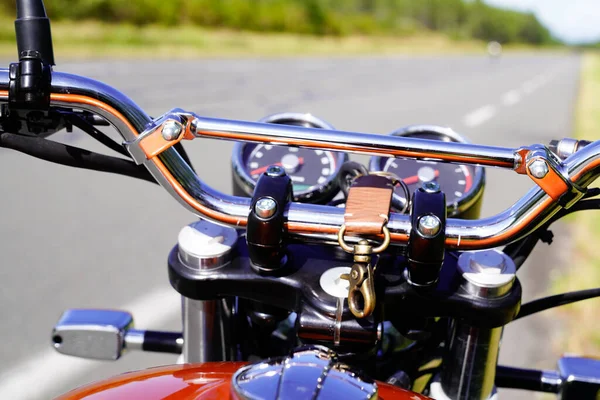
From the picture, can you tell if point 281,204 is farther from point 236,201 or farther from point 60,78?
point 60,78

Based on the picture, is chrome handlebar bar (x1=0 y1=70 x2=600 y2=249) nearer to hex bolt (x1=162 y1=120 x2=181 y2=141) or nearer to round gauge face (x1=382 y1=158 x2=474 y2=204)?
hex bolt (x1=162 y1=120 x2=181 y2=141)

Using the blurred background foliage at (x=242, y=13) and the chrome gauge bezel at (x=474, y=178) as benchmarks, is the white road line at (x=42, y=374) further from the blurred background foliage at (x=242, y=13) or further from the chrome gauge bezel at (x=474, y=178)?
the blurred background foliage at (x=242, y=13)

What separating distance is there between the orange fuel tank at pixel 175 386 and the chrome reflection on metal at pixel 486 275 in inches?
6.9

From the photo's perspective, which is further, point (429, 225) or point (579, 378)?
point (579, 378)

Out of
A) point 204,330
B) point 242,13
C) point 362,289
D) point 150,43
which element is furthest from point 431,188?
point 242,13

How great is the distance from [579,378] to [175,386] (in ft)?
2.40

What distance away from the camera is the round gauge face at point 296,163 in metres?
1.46

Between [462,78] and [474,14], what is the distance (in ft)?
314

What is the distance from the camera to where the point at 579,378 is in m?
1.16

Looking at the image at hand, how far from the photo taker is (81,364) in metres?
3.04

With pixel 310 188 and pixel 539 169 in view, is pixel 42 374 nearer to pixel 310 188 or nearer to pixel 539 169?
pixel 310 188

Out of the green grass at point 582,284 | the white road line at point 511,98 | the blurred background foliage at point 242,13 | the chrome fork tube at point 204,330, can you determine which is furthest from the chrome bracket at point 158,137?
the blurred background foliage at point 242,13

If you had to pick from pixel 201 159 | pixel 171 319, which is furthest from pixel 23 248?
pixel 201 159

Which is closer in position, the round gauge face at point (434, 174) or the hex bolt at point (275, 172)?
the hex bolt at point (275, 172)
